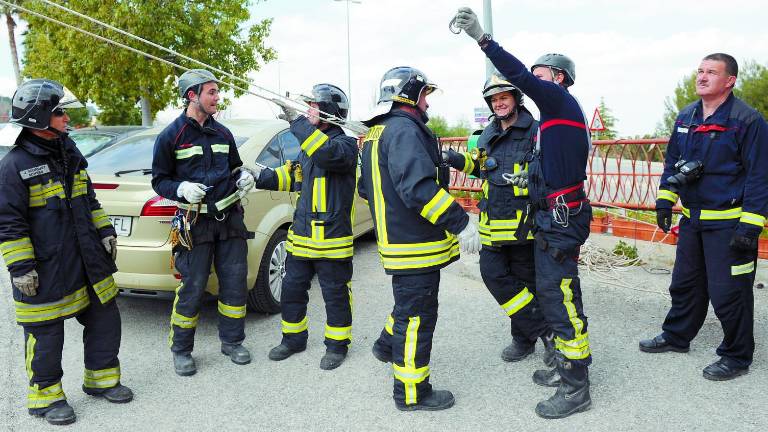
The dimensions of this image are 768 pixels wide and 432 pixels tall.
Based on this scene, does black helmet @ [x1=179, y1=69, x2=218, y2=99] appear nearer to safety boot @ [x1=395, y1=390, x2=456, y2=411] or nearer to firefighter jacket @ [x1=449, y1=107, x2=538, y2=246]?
firefighter jacket @ [x1=449, y1=107, x2=538, y2=246]

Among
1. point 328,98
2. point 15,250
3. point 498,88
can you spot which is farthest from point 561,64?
point 15,250

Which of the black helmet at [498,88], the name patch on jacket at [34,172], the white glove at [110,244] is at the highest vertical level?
the black helmet at [498,88]

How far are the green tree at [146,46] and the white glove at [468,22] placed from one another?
1159 centimetres

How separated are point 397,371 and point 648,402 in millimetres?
1425

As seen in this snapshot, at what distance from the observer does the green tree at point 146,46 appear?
45.7 ft

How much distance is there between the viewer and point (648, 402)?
335 centimetres

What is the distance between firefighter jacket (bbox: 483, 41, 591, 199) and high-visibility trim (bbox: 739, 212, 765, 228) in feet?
3.33

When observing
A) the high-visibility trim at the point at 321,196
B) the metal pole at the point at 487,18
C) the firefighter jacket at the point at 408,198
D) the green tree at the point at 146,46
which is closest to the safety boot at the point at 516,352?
the firefighter jacket at the point at 408,198

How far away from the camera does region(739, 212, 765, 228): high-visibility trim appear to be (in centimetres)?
343

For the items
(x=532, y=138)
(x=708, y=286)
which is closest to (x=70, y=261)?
(x=532, y=138)

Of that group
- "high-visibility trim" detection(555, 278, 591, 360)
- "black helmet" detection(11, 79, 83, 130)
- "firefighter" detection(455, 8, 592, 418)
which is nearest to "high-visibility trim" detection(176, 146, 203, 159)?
"black helmet" detection(11, 79, 83, 130)

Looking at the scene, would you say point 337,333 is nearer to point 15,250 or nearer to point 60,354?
point 60,354

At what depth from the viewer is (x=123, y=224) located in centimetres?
416

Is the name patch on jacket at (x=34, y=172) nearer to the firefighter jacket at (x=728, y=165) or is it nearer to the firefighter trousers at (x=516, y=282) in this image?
the firefighter trousers at (x=516, y=282)
